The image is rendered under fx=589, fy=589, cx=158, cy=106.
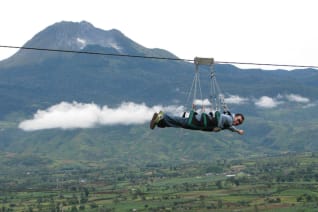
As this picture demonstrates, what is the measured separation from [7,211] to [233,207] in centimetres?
6652

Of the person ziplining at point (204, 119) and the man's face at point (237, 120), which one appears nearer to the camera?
the person ziplining at point (204, 119)

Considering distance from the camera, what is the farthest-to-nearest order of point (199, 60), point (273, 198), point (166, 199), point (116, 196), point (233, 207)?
point (116, 196) < point (166, 199) < point (273, 198) < point (233, 207) < point (199, 60)

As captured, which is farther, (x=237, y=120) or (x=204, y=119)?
(x=237, y=120)

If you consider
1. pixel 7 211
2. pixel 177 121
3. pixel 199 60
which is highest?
pixel 199 60

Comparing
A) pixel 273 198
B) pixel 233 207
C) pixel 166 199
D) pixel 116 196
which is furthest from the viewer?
pixel 116 196

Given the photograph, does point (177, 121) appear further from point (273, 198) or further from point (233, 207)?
point (273, 198)

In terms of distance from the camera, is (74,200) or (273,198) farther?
(74,200)

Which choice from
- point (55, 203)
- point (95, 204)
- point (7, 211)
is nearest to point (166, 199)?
A: point (95, 204)

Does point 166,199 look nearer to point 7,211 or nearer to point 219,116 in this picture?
point 7,211

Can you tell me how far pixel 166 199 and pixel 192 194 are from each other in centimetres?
1430

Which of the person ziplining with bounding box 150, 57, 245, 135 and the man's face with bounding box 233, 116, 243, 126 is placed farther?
the man's face with bounding box 233, 116, 243, 126

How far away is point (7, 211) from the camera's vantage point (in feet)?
572

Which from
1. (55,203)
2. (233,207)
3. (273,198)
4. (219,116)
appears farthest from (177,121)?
(55,203)

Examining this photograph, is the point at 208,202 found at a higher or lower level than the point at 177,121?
lower
